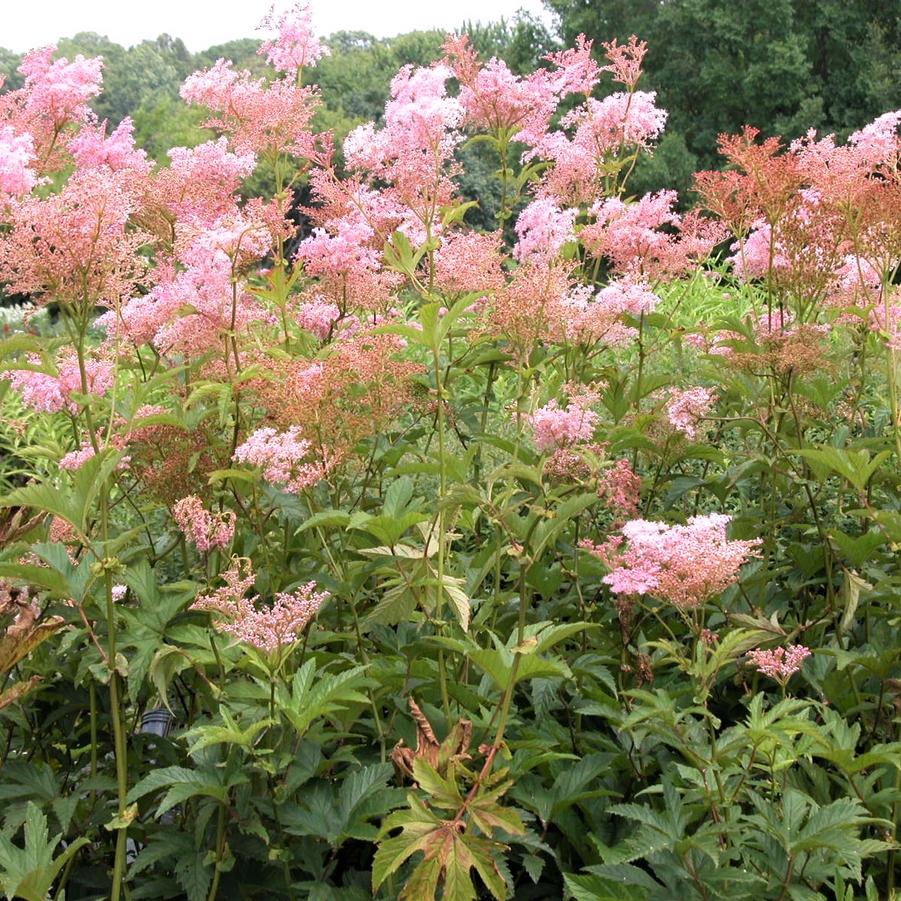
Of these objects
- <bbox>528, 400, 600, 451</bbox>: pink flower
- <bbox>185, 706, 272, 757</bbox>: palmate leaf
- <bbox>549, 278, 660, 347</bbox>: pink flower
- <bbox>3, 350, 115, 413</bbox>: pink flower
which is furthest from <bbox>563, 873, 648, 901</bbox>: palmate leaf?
<bbox>3, 350, 115, 413</bbox>: pink flower

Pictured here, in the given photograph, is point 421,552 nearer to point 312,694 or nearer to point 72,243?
point 312,694

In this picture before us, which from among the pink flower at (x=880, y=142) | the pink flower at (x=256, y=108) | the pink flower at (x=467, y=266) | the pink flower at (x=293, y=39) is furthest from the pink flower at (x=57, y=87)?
the pink flower at (x=880, y=142)

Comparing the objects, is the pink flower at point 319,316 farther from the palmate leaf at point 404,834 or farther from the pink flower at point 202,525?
the palmate leaf at point 404,834

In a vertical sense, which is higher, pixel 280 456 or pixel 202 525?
pixel 280 456

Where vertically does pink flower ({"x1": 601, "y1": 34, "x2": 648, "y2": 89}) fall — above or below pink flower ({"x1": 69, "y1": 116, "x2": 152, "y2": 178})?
above

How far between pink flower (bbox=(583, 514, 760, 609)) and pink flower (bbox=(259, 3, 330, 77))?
2.04 metres

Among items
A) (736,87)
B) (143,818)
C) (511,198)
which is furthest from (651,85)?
(143,818)

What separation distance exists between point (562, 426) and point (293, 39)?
1771 millimetres

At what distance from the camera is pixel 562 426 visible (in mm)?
2371

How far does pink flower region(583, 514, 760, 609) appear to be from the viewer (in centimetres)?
200

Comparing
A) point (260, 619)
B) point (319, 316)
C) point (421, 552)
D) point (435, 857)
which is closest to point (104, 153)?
point (319, 316)

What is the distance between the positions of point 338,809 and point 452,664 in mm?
556

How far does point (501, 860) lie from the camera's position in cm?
213

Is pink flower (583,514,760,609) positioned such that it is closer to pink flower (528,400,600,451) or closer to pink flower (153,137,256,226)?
pink flower (528,400,600,451)
